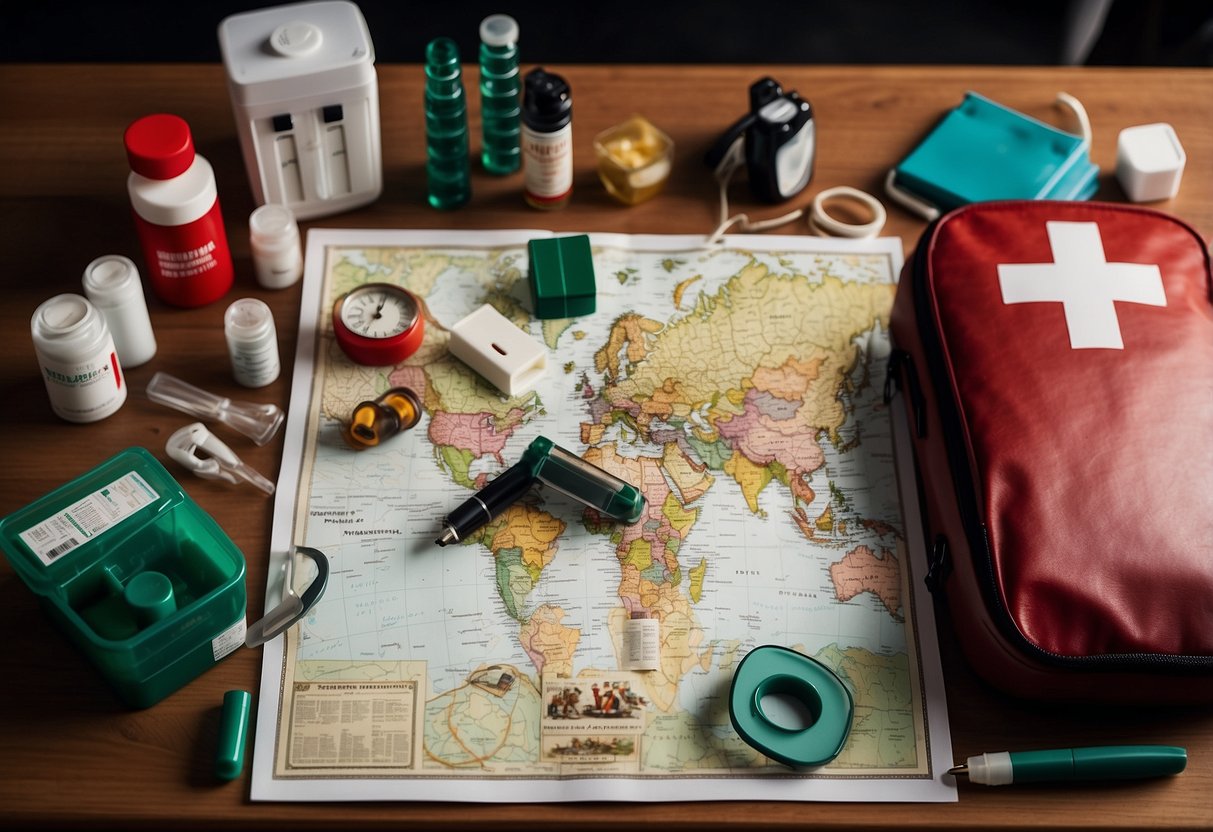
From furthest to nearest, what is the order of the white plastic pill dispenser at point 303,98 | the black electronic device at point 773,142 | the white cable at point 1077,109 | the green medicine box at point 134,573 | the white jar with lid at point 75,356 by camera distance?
1. the white cable at point 1077,109
2. the black electronic device at point 773,142
3. the white plastic pill dispenser at point 303,98
4. the white jar with lid at point 75,356
5. the green medicine box at point 134,573

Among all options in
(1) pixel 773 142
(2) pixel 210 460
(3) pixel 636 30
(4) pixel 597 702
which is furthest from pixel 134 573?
(3) pixel 636 30

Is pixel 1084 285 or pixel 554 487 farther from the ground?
pixel 1084 285

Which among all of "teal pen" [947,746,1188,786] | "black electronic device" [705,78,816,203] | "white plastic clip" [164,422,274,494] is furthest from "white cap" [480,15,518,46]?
"teal pen" [947,746,1188,786]

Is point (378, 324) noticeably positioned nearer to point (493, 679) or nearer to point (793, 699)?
point (493, 679)

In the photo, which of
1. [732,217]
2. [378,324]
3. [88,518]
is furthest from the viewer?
[732,217]

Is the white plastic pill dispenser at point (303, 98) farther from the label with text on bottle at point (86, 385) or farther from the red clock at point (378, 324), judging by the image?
the label with text on bottle at point (86, 385)

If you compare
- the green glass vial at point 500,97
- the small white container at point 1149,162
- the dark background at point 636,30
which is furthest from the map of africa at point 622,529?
the dark background at point 636,30
